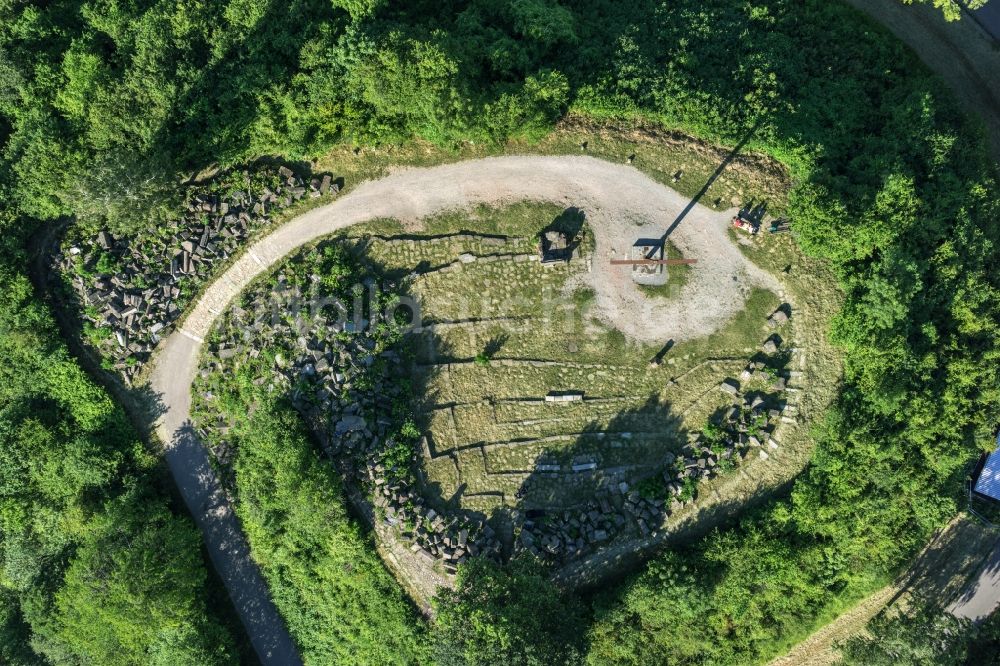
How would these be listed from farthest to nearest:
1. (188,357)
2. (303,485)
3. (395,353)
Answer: (188,357) → (395,353) → (303,485)

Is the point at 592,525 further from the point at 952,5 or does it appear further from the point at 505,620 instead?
the point at 952,5

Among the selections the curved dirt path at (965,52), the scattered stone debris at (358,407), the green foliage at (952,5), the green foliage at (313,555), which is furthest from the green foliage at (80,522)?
the curved dirt path at (965,52)

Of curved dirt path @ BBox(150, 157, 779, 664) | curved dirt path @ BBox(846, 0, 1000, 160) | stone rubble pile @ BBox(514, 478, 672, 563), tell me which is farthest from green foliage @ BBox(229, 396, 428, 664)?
curved dirt path @ BBox(846, 0, 1000, 160)

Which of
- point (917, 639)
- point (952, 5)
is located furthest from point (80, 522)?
point (952, 5)

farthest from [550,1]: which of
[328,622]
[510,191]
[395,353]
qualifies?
[328,622]

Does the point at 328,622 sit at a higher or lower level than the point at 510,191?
lower

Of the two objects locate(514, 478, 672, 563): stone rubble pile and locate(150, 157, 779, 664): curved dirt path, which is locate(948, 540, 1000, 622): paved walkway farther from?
locate(150, 157, 779, 664): curved dirt path

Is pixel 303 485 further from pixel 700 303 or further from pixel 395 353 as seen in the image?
pixel 700 303

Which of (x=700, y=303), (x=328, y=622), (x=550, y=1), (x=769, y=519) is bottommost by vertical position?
(x=328, y=622)
